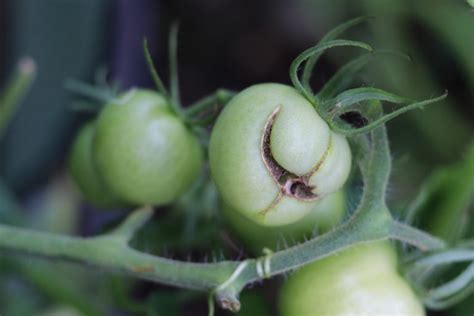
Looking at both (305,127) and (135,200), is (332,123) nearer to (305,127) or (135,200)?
(305,127)

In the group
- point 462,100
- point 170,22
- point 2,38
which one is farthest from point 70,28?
point 462,100

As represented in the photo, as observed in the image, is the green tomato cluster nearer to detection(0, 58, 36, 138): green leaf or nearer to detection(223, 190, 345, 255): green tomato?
detection(223, 190, 345, 255): green tomato

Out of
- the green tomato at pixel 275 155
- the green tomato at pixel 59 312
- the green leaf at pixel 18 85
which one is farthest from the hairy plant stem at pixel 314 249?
the green tomato at pixel 59 312

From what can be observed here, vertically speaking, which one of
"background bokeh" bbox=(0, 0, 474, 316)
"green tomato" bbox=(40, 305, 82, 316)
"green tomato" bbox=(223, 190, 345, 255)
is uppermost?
"green tomato" bbox=(223, 190, 345, 255)

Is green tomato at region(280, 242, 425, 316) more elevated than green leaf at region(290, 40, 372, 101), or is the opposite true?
green leaf at region(290, 40, 372, 101)

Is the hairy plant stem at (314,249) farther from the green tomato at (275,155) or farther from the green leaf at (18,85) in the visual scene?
the green leaf at (18,85)

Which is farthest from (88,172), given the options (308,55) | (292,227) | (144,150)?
(308,55)

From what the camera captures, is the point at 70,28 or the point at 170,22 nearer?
the point at 70,28

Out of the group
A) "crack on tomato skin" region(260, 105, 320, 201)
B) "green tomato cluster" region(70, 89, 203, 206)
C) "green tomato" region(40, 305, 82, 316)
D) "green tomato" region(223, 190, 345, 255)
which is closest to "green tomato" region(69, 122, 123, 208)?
"green tomato cluster" region(70, 89, 203, 206)
